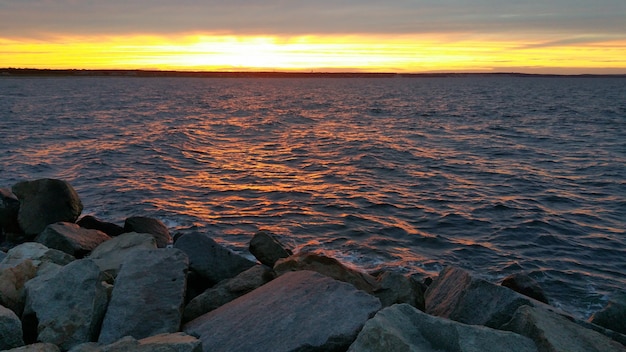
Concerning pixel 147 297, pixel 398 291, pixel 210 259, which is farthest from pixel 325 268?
pixel 147 297

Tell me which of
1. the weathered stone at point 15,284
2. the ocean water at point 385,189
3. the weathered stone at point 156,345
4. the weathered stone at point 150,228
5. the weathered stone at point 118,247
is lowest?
the ocean water at point 385,189

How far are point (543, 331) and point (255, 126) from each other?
38387 millimetres

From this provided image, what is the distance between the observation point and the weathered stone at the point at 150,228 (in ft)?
41.3

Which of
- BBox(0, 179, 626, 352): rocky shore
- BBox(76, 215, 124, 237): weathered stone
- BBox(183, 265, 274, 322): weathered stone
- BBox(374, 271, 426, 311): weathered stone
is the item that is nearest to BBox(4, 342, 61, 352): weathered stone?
BBox(0, 179, 626, 352): rocky shore

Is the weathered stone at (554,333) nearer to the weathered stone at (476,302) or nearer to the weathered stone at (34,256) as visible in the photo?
Answer: the weathered stone at (476,302)

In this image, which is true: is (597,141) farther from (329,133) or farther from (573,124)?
(329,133)

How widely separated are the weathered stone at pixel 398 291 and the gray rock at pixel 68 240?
6.58 m

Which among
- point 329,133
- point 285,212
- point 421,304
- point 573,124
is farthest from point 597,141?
point 421,304

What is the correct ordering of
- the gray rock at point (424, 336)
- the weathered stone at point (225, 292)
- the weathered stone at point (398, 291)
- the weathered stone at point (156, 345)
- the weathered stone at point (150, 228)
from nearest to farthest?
the gray rock at point (424, 336)
the weathered stone at point (156, 345)
the weathered stone at point (225, 292)
the weathered stone at point (398, 291)
the weathered stone at point (150, 228)

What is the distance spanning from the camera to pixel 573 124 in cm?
4284

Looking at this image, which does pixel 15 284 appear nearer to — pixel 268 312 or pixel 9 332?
pixel 9 332

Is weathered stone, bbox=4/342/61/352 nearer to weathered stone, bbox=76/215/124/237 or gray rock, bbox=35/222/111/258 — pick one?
gray rock, bbox=35/222/111/258

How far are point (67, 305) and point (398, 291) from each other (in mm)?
4639

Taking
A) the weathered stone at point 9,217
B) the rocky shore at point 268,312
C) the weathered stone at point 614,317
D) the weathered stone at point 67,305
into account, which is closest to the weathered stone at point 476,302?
the rocky shore at point 268,312
